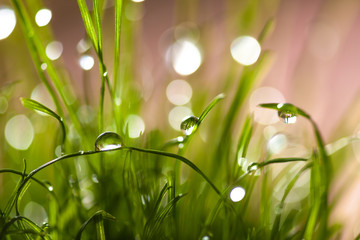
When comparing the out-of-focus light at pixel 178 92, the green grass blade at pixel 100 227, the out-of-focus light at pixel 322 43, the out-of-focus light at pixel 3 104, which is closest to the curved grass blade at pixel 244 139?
the green grass blade at pixel 100 227

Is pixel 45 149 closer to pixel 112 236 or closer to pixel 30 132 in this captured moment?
pixel 30 132

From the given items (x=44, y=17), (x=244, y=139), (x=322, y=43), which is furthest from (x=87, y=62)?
A: (x=322, y=43)

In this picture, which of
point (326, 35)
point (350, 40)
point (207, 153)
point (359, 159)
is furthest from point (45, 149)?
point (350, 40)

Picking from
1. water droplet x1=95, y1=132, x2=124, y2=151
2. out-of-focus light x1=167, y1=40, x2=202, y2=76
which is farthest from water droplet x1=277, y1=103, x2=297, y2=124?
out-of-focus light x1=167, y1=40, x2=202, y2=76

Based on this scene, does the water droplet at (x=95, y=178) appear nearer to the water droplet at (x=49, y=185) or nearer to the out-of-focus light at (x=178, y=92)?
the water droplet at (x=49, y=185)

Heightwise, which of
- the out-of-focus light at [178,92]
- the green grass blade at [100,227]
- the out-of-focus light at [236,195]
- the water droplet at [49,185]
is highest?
the out-of-focus light at [178,92]

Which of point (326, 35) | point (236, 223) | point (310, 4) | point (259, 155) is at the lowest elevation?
point (236, 223)

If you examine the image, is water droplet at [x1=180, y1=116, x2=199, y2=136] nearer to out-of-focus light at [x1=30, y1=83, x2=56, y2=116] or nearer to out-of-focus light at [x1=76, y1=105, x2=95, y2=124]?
out-of-focus light at [x1=76, y1=105, x2=95, y2=124]
